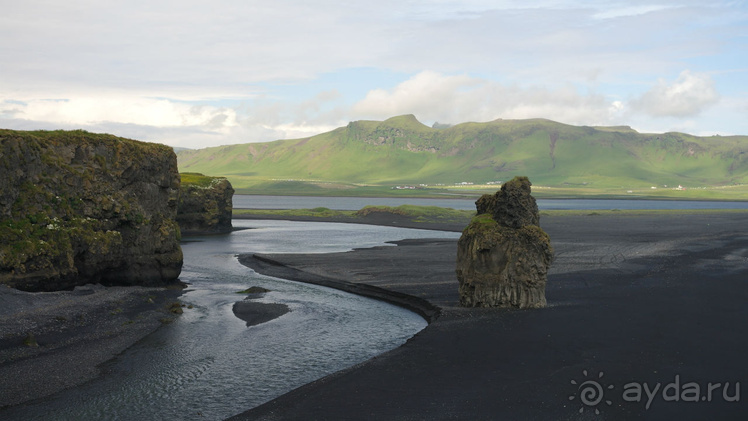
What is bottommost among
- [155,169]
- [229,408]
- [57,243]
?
[229,408]

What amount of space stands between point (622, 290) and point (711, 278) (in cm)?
1151

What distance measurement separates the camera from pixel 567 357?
97.7 ft

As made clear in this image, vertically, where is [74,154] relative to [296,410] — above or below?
above

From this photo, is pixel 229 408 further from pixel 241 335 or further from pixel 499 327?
pixel 499 327

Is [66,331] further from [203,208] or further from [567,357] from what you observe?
[203,208]

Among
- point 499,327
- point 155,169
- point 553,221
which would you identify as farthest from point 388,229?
point 499,327

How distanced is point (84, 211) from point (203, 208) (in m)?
69.2

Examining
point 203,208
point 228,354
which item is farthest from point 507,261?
point 203,208

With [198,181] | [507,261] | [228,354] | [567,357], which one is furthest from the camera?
[198,181]

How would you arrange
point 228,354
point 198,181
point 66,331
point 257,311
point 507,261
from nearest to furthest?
point 228,354
point 66,331
point 507,261
point 257,311
point 198,181

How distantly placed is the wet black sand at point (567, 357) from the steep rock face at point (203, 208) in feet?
214

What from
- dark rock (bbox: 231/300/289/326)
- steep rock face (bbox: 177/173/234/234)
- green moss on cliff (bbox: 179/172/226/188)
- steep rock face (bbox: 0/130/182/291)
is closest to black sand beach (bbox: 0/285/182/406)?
steep rock face (bbox: 0/130/182/291)

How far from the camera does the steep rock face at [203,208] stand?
376ft

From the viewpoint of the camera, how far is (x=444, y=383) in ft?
87.3
